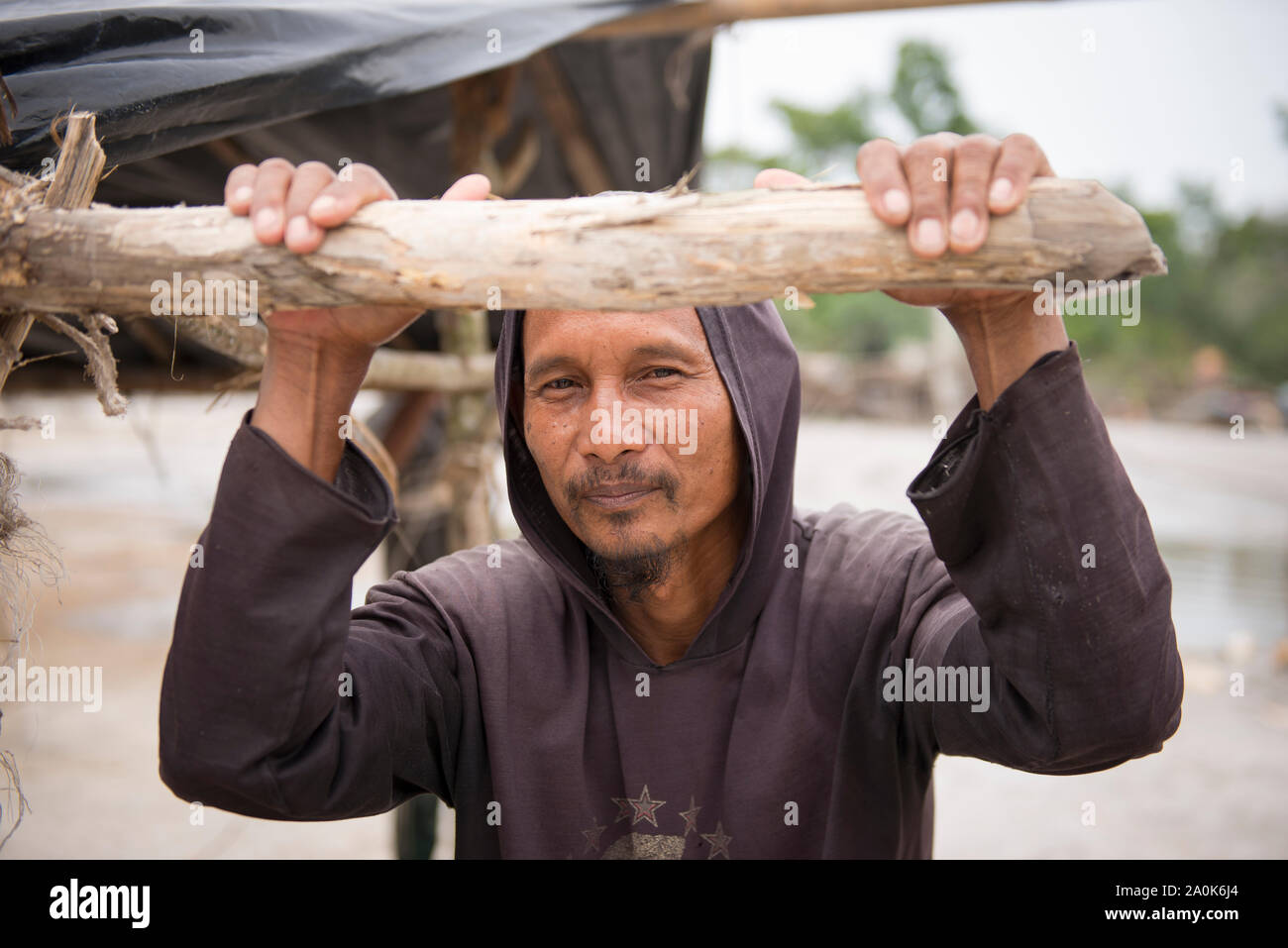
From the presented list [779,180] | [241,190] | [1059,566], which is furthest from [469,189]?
[1059,566]

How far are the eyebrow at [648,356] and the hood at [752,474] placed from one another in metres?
0.07

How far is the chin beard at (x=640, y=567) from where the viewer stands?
169 cm

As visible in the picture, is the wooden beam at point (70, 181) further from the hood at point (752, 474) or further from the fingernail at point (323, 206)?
the hood at point (752, 474)

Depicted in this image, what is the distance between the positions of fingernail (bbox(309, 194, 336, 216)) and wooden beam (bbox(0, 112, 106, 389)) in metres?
0.32

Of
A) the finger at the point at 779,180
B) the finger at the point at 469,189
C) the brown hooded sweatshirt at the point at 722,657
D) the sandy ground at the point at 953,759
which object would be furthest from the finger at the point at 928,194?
the sandy ground at the point at 953,759

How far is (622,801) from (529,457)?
72 cm

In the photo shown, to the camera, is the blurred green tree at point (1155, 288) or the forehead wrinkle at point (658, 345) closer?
the forehead wrinkle at point (658, 345)

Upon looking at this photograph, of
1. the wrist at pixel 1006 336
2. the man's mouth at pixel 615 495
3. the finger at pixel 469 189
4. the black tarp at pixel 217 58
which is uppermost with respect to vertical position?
the black tarp at pixel 217 58

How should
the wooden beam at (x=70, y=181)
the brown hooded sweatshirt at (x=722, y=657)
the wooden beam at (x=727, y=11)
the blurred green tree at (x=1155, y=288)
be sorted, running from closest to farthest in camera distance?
the wooden beam at (x=70, y=181) < the brown hooded sweatshirt at (x=722, y=657) < the wooden beam at (x=727, y=11) < the blurred green tree at (x=1155, y=288)

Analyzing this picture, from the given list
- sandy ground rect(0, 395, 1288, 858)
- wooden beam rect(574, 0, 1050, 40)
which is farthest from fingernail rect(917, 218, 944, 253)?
wooden beam rect(574, 0, 1050, 40)

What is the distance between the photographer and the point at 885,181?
1043 mm

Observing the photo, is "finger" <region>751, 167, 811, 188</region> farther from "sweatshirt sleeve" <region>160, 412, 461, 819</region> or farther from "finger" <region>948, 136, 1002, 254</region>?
"sweatshirt sleeve" <region>160, 412, 461, 819</region>

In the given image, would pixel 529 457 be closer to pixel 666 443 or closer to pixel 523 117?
pixel 666 443
